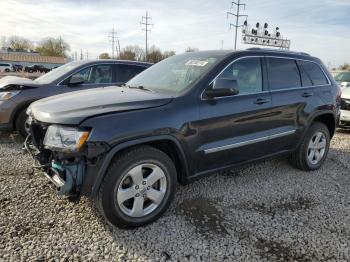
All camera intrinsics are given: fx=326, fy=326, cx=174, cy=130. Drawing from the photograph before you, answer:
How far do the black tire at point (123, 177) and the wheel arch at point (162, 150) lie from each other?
6 centimetres

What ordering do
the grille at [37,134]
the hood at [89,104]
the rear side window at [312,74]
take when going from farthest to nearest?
the rear side window at [312,74]
the grille at [37,134]
the hood at [89,104]

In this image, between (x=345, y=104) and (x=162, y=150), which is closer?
(x=162, y=150)

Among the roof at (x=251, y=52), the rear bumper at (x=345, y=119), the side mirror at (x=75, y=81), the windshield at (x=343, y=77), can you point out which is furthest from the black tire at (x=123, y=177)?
the windshield at (x=343, y=77)

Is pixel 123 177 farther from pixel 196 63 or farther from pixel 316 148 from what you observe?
pixel 316 148

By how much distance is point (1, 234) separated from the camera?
301 centimetres

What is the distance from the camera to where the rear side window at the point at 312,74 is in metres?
4.81

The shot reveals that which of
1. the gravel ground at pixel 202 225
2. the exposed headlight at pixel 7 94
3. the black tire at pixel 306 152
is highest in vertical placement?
the exposed headlight at pixel 7 94

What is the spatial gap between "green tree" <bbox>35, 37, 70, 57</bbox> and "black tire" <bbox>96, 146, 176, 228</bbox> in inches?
3807

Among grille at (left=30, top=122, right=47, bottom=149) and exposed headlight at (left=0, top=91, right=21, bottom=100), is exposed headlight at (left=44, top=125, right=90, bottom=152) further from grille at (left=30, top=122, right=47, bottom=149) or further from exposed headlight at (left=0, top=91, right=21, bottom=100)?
exposed headlight at (left=0, top=91, right=21, bottom=100)

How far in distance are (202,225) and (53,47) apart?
100235 millimetres

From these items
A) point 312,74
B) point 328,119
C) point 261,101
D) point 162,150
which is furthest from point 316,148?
point 162,150

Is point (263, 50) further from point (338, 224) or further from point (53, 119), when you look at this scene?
point (53, 119)

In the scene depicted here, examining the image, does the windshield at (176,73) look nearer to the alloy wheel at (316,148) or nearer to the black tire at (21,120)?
the alloy wheel at (316,148)

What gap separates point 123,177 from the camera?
3.00 metres
